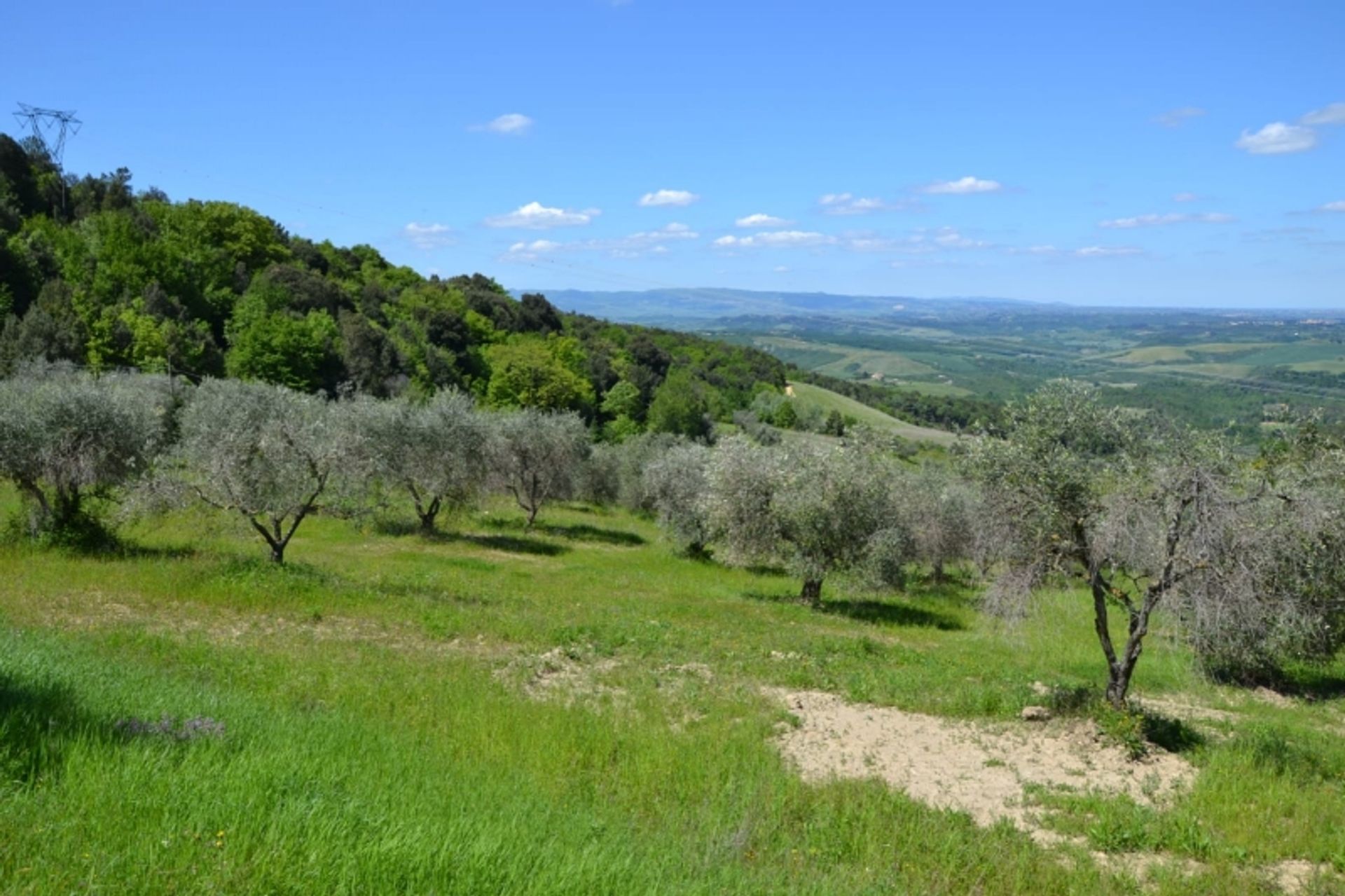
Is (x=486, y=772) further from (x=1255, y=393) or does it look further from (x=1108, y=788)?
(x=1255, y=393)

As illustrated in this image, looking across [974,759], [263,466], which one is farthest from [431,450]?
[974,759]

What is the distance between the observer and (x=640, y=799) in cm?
879

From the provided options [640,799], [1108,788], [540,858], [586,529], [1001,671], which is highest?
[540,858]

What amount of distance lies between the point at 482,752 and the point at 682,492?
2768 centimetres

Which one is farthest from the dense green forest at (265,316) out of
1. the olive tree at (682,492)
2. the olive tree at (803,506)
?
the olive tree at (803,506)

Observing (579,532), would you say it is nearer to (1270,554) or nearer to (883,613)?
(883,613)

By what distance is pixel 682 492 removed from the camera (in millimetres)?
37094

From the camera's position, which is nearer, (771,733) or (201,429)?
(771,733)

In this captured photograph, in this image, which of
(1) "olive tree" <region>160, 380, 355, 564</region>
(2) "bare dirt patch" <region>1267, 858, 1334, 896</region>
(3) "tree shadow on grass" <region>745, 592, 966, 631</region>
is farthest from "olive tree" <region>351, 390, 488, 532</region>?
(2) "bare dirt patch" <region>1267, 858, 1334, 896</region>

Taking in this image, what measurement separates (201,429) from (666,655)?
1345cm

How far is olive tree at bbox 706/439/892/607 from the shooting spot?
2505 cm

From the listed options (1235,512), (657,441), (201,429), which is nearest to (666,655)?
(1235,512)

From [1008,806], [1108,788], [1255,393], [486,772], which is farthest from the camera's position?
[1255,393]

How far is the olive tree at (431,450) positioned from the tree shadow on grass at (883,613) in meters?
14.2
